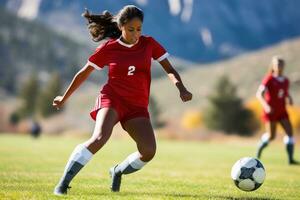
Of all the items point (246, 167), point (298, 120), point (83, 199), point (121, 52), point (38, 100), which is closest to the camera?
point (83, 199)

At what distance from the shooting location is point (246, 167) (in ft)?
26.8

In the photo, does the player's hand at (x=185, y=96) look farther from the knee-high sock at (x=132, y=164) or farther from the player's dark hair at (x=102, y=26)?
the player's dark hair at (x=102, y=26)

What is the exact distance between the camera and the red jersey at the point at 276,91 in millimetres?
14797

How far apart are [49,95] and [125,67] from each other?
127351 mm

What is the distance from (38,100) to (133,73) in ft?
426

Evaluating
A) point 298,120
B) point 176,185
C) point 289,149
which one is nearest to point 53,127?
point 298,120

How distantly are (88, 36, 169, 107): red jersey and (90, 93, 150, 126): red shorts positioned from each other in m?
0.06

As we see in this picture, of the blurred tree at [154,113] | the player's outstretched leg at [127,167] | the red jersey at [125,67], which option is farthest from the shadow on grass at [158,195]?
the blurred tree at [154,113]

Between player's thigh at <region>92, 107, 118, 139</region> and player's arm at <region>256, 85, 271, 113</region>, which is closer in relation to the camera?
A: player's thigh at <region>92, 107, 118, 139</region>

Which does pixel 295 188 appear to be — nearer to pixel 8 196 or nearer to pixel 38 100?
pixel 8 196

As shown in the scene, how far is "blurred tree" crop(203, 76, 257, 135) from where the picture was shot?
80688 millimetres

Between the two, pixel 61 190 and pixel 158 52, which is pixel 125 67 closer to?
pixel 158 52

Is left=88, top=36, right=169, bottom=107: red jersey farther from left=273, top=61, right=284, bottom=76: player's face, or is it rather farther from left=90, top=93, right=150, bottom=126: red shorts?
left=273, top=61, right=284, bottom=76: player's face

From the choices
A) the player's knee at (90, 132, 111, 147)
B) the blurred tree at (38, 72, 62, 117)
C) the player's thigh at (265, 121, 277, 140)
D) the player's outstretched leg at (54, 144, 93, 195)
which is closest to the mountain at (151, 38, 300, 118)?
the blurred tree at (38, 72, 62, 117)
